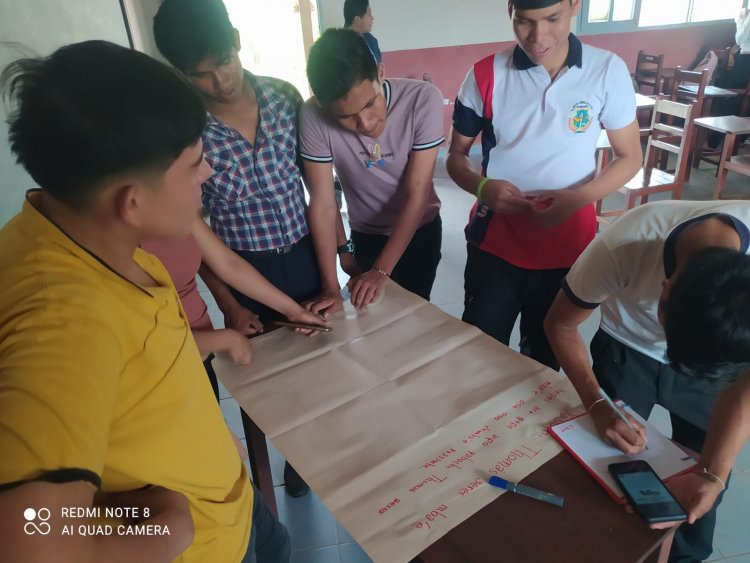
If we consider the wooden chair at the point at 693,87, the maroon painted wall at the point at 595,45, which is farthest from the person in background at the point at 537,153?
the maroon painted wall at the point at 595,45

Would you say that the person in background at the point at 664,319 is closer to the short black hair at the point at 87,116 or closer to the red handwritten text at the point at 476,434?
the red handwritten text at the point at 476,434

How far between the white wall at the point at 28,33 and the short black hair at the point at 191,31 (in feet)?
1.18

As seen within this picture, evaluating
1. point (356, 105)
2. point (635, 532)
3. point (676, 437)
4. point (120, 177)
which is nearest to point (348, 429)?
point (635, 532)

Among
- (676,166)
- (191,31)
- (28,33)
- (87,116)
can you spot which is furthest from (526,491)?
(676,166)

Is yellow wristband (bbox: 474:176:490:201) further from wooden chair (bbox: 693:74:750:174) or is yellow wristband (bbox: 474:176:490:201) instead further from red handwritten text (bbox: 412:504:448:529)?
wooden chair (bbox: 693:74:750:174)

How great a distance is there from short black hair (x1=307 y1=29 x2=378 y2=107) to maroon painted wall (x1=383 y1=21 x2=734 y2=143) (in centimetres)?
417

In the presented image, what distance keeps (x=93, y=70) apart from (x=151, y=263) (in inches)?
12.6

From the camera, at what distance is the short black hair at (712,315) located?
731 millimetres

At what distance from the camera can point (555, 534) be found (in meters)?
0.73

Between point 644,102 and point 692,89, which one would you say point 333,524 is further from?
point 692,89

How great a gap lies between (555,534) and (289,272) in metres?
0.95

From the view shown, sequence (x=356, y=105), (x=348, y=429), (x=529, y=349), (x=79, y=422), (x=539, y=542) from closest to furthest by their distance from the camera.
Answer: (x=79, y=422) < (x=539, y=542) < (x=348, y=429) < (x=356, y=105) < (x=529, y=349)

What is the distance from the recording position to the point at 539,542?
724mm

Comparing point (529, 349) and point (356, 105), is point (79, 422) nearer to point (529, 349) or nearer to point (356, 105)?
point (356, 105)
